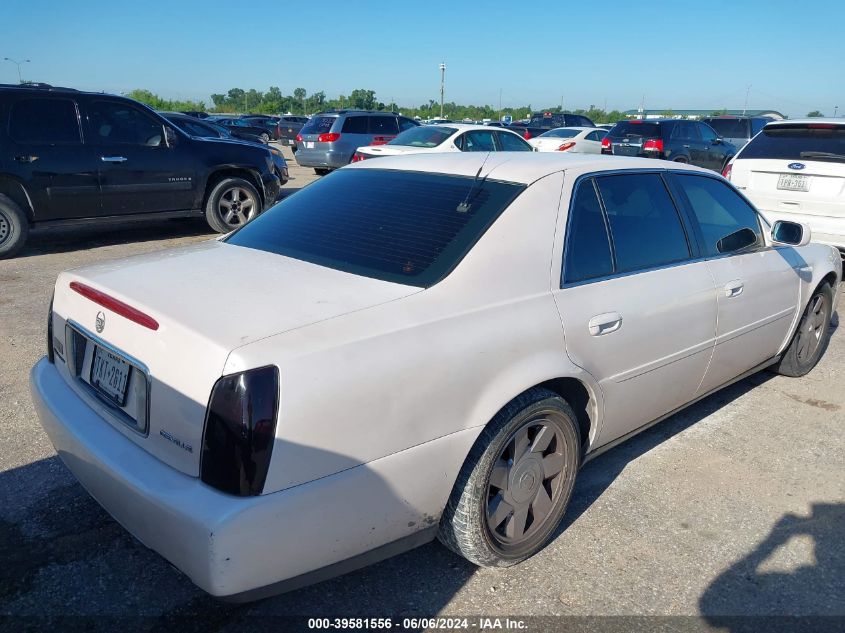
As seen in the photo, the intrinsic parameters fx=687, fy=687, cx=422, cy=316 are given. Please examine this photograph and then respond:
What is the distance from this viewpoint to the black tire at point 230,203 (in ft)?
29.6

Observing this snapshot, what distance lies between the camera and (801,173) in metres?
7.00

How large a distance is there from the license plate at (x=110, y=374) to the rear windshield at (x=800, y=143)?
7.04 m

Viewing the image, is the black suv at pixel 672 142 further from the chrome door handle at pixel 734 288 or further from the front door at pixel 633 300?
the front door at pixel 633 300

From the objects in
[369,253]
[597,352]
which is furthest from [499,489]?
[369,253]

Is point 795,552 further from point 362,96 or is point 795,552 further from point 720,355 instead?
point 362,96

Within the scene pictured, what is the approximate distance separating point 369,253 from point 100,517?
161 centimetres

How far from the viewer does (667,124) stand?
1623 cm

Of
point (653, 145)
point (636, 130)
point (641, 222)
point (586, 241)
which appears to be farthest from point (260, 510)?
point (636, 130)

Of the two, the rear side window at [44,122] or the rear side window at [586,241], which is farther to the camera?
the rear side window at [44,122]

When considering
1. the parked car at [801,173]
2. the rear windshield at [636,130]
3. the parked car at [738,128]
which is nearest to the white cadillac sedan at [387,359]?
the parked car at [801,173]

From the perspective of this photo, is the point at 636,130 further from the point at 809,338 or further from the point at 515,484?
the point at 515,484

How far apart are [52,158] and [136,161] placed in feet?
3.03

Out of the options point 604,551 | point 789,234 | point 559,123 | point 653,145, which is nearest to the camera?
point 604,551

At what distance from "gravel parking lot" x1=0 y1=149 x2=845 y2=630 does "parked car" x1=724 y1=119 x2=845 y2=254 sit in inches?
141
